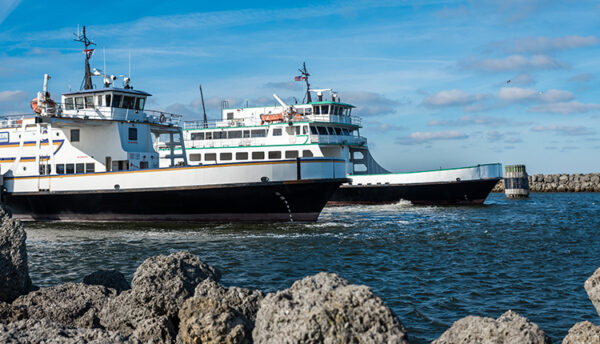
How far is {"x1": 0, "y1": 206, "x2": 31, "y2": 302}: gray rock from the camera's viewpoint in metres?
6.14

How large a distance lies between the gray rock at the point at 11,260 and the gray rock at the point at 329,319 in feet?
12.0

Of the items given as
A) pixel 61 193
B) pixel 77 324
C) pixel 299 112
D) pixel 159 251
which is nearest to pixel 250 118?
pixel 299 112

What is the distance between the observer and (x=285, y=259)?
460 inches

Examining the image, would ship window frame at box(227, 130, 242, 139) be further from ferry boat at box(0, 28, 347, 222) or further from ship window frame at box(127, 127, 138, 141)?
ship window frame at box(127, 127, 138, 141)

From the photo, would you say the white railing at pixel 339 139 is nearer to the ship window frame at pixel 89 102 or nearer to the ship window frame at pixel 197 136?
the ship window frame at pixel 197 136

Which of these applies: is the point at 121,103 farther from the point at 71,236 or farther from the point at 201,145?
the point at 201,145

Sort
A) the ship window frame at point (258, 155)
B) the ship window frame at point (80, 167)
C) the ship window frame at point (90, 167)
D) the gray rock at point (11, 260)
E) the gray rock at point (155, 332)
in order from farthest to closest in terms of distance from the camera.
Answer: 1. the ship window frame at point (258, 155)
2. the ship window frame at point (80, 167)
3. the ship window frame at point (90, 167)
4. the gray rock at point (11, 260)
5. the gray rock at point (155, 332)

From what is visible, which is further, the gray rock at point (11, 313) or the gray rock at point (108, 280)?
the gray rock at point (108, 280)

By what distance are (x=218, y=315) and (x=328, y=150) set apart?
2724cm

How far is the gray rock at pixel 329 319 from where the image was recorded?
12.2 ft

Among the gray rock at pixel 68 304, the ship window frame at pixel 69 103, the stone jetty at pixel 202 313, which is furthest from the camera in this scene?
the ship window frame at pixel 69 103

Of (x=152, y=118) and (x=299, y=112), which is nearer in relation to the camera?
(x=152, y=118)

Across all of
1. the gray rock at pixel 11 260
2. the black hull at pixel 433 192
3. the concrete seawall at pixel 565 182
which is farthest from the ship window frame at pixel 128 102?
the concrete seawall at pixel 565 182

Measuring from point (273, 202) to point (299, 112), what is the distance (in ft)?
49.7
